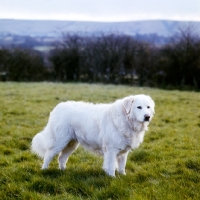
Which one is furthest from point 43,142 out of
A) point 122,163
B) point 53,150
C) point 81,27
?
point 81,27

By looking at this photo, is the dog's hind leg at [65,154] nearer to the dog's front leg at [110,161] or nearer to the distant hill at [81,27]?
the dog's front leg at [110,161]

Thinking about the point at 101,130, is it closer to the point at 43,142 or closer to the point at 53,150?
the point at 53,150

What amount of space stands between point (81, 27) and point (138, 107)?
63.5 m

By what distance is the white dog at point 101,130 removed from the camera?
589 centimetres

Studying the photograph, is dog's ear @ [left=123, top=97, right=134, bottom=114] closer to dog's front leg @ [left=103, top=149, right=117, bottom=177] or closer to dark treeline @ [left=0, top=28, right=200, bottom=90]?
dog's front leg @ [left=103, top=149, right=117, bottom=177]

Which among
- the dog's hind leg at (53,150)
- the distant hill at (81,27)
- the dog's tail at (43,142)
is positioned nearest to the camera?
the dog's hind leg at (53,150)

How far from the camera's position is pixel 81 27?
220ft

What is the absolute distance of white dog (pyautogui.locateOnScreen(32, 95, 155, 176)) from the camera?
5.89m

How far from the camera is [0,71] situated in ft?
116

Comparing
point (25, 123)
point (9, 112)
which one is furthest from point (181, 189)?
point (9, 112)

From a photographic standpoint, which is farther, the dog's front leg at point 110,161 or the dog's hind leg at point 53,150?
the dog's hind leg at point 53,150

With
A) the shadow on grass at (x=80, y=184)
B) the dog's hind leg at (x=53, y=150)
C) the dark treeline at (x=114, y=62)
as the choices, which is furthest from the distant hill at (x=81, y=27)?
the shadow on grass at (x=80, y=184)

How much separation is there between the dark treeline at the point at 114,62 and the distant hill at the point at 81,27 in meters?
5.77

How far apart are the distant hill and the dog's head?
34688 millimetres
